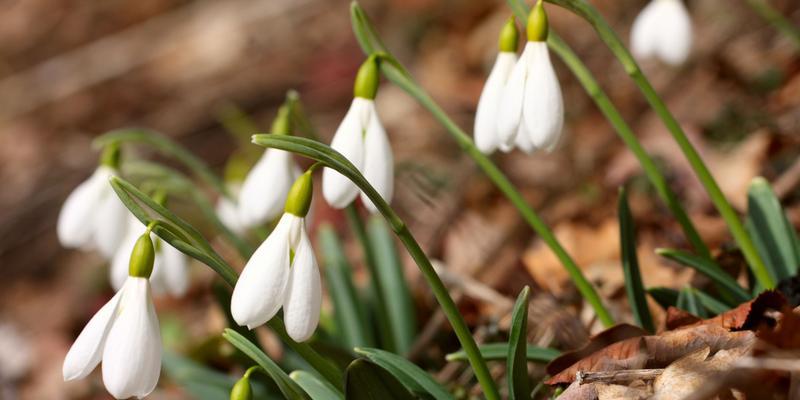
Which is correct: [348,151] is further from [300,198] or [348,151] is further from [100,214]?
[100,214]

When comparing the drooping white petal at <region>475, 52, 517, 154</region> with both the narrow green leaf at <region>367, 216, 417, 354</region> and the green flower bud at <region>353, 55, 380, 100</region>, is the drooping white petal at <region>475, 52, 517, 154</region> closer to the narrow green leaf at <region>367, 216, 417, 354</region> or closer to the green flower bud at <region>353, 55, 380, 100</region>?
the green flower bud at <region>353, 55, 380, 100</region>

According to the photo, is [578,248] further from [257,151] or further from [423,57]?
[423,57]

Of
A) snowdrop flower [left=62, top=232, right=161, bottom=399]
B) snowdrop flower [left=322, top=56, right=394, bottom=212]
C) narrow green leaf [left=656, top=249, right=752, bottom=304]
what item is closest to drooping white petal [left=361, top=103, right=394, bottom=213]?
snowdrop flower [left=322, top=56, right=394, bottom=212]

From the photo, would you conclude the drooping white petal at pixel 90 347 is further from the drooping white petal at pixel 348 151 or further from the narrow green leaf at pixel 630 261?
the narrow green leaf at pixel 630 261

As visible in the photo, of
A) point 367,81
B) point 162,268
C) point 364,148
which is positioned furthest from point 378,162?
point 162,268

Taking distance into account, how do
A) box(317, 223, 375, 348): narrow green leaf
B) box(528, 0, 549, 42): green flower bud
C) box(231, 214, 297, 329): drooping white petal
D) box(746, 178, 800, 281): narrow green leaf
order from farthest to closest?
box(317, 223, 375, 348): narrow green leaf → box(746, 178, 800, 281): narrow green leaf → box(528, 0, 549, 42): green flower bud → box(231, 214, 297, 329): drooping white petal

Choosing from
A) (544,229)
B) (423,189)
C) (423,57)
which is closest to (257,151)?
(423,189)
